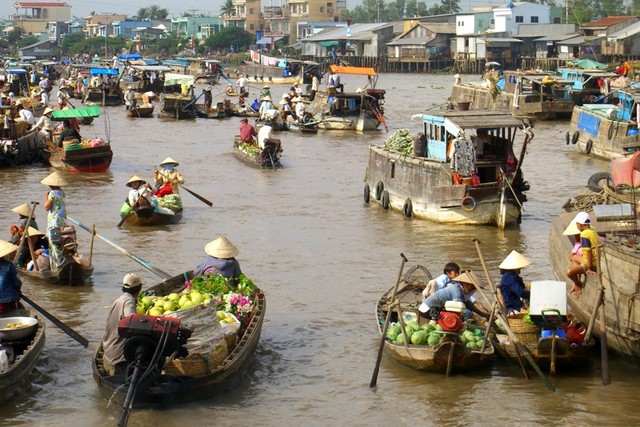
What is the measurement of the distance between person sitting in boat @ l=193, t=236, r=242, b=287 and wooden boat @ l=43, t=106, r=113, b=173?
13.5 m

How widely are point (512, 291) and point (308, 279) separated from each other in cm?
462

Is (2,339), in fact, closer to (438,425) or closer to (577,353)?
(438,425)

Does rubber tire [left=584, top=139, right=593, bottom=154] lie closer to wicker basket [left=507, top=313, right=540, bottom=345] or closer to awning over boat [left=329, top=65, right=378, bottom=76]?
awning over boat [left=329, top=65, right=378, bottom=76]

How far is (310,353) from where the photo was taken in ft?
38.7

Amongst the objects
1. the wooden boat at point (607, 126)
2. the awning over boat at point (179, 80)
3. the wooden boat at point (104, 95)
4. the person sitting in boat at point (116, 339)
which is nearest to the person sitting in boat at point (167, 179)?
the person sitting in boat at point (116, 339)

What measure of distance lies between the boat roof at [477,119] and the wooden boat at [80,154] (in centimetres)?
926

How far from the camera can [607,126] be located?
89.5 ft

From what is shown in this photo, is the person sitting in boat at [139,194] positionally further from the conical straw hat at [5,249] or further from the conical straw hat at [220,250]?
the conical straw hat at [5,249]

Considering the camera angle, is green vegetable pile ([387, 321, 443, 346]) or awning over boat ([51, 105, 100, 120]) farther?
awning over boat ([51, 105, 100, 120])

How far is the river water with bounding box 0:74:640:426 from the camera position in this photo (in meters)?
10.1

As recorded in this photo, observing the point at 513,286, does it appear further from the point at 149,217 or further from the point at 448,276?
the point at 149,217

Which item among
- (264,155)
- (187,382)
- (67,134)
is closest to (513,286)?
(187,382)

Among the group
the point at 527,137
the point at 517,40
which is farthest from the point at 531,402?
the point at 517,40

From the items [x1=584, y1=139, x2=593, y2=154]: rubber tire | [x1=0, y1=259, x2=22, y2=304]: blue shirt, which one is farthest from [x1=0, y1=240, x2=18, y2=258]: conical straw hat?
[x1=584, y1=139, x2=593, y2=154]: rubber tire
